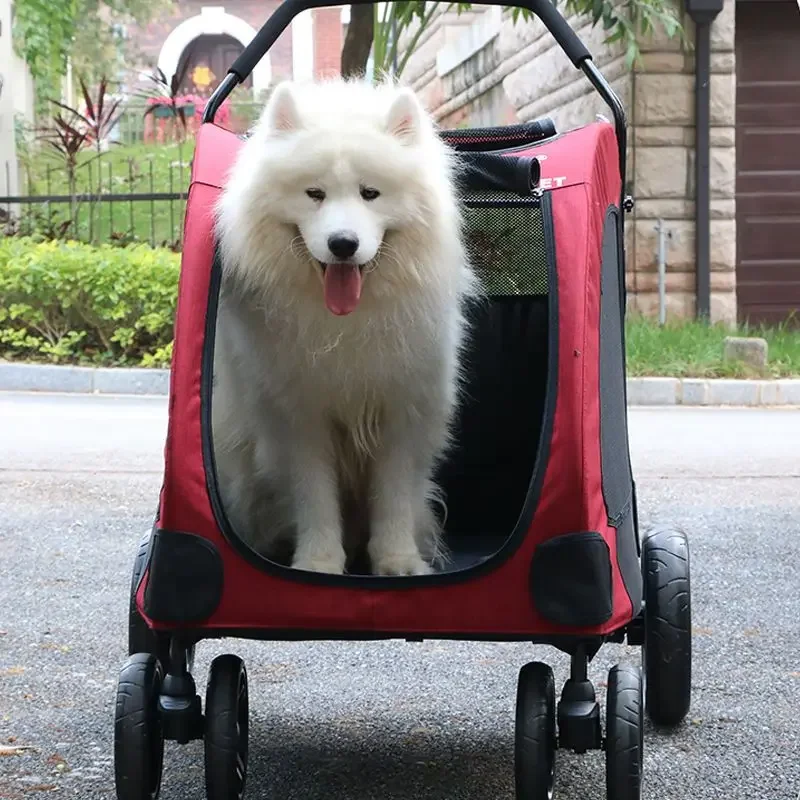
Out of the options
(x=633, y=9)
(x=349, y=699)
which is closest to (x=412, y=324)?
(x=349, y=699)

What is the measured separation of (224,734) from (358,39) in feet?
30.9

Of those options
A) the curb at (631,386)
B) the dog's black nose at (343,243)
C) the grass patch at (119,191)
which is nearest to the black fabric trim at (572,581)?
the dog's black nose at (343,243)

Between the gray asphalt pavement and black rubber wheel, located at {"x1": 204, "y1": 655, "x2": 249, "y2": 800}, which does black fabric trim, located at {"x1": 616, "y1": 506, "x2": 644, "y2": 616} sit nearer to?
the gray asphalt pavement

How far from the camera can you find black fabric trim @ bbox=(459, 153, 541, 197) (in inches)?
90.4

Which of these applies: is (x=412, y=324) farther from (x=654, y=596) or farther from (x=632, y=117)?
(x=632, y=117)

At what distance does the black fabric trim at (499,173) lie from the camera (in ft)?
7.54

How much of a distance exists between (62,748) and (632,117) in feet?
30.6

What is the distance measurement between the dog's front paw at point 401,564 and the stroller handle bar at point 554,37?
88 cm

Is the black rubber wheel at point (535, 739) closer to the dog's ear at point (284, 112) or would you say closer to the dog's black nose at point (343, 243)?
the dog's black nose at point (343, 243)

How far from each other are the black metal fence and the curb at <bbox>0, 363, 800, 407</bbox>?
2.25m

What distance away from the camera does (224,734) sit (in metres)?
2.02

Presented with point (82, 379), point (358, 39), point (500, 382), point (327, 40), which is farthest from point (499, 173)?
point (327, 40)

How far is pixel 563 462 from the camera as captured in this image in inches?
78.2

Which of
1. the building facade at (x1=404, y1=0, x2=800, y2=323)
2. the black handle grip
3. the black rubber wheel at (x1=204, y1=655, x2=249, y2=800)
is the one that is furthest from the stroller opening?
the building facade at (x1=404, y1=0, x2=800, y2=323)
